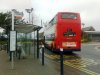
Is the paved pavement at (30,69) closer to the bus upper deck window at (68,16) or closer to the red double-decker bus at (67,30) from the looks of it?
the red double-decker bus at (67,30)

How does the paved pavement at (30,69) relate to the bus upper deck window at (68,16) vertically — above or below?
below

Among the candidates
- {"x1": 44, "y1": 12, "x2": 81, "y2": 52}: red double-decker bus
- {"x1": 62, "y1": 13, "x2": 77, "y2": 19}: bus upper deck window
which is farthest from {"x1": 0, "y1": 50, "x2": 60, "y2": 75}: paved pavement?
{"x1": 62, "y1": 13, "x2": 77, "y2": 19}: bus upper deck window

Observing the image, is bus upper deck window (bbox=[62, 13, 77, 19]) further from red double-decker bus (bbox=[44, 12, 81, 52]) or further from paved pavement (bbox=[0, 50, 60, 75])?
paved pavement (bbox=[0, 50, 60, 75])

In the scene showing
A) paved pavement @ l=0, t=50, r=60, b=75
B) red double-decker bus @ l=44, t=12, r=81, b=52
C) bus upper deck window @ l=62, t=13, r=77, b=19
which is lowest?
paved pavement @ l=0, t=50, r=60, b=75

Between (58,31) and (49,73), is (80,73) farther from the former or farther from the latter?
(58,31)

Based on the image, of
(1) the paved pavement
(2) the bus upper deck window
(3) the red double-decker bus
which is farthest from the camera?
(2) the bus upper deck window

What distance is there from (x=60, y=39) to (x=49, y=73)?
13.3 metres

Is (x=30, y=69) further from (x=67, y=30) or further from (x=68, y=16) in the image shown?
(x=68, y=16)

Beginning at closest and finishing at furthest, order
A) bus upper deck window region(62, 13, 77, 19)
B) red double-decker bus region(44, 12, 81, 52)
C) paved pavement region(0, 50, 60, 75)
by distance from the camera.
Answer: paved pavement region(0, 50, 60, 75) → red double-decker bus region(44, 12, 81, 52) → bus upper deck window region(62, 13, 77, 19)

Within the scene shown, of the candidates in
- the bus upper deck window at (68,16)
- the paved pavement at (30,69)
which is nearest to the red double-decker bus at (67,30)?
the bus upper deck window at (68,16)

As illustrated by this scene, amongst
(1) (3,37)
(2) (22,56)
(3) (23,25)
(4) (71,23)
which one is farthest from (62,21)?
(1) (3,37)

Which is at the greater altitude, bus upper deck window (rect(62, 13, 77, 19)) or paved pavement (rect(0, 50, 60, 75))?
bus upper deck window (rect(62, 13, 77, 19))

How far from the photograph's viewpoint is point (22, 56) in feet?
78.9

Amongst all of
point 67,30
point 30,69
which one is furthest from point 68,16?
point 30,69
